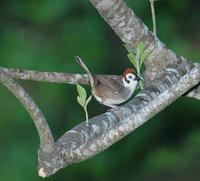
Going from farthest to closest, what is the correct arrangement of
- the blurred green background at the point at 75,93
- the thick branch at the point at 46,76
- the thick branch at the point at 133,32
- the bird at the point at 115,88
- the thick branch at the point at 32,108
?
the blurred green background at the point at 75,93 → the bird at the point at 115,88 → the thick branch at the point at 133,32 → the thick branch at the point at 46,76 → the thick branch at the point at 32,108

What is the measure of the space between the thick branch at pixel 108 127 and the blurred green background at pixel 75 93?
2.49 m

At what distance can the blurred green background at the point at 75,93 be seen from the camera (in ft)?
16.5

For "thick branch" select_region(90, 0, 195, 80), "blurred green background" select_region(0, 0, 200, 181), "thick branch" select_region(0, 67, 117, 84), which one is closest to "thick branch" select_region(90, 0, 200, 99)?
"thick branch" select_region(90, 0, 195, 80)

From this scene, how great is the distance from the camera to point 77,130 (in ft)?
7.29

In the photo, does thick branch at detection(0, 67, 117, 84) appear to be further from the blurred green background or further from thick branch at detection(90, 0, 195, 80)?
the blurred green background

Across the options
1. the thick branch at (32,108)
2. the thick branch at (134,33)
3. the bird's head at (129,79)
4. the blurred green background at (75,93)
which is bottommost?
the blurred green background at (75,93)

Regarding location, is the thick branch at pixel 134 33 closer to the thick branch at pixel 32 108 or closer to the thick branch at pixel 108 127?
the thick branch at pixel 108 127

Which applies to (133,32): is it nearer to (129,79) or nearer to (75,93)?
(129,79)

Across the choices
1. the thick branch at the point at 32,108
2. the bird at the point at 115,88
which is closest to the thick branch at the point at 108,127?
the thick branch at the point at 32,108

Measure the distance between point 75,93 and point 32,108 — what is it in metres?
3.18

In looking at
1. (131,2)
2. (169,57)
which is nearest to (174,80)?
(169,57)

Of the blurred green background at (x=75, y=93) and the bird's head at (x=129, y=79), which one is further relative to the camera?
the blurred green background at (x=75, y=93)

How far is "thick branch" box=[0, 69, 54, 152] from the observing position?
6.64 feet

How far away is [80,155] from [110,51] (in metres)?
3.26
